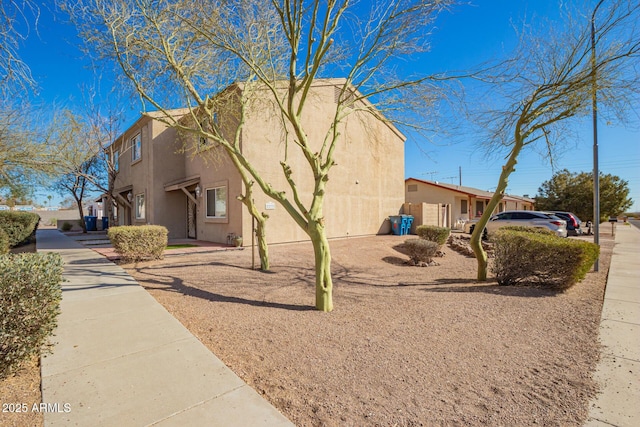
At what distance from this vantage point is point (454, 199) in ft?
85.2

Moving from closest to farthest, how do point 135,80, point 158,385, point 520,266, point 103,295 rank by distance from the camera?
point 158,385 < point 103,295 < point 135,80 < point 520,266

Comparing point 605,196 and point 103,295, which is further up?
point 605,196

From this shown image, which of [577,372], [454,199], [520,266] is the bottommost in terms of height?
[577,372]

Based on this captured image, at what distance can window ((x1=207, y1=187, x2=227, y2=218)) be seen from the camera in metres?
12.5

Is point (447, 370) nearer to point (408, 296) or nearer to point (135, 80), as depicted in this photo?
point (408, 296)

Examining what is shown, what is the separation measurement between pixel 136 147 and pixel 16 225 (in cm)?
647

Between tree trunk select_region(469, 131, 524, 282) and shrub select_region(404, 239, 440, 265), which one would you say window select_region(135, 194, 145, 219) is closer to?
shrub select_region(404, 239, 440, 265)

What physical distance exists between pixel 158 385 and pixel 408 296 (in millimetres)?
4393

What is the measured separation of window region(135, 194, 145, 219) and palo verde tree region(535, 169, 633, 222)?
36.9 m

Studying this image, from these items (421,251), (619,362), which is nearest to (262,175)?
(421,251)

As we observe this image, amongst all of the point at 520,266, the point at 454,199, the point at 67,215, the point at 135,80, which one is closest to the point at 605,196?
the point at 454,199

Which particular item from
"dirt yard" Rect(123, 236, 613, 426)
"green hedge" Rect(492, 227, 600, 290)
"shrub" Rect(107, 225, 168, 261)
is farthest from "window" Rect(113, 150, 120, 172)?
"green hedge" Rect(492, 227, 600, 290)

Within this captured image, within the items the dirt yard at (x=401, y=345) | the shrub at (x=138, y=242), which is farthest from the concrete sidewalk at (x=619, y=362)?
the shrub at (x=138, y=242)

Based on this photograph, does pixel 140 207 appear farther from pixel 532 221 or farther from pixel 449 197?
pixel 449 197
